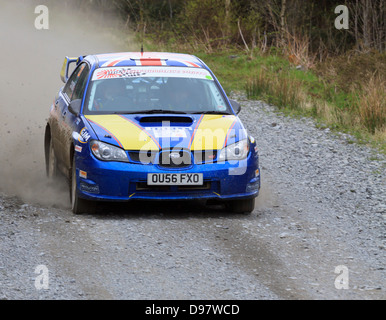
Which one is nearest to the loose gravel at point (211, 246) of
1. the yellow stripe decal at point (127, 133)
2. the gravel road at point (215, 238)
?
the gravel road at point (215, 238)

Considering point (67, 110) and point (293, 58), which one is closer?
point (67, 110)

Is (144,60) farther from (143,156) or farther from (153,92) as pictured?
(143,156)

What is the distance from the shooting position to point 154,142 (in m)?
8.45

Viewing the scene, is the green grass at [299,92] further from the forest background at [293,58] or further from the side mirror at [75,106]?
the side mirror at [75,106]

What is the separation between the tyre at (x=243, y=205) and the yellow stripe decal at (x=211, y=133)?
0.73 meters

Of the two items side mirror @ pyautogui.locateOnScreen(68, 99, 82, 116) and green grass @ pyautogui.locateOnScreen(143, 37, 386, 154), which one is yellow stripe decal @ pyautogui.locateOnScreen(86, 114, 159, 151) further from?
green grass @ pyautogui.locateOnScreen(143, 37, 386, 154)

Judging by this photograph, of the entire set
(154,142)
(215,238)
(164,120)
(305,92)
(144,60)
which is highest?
(144,60)

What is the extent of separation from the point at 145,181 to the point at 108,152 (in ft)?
1.58

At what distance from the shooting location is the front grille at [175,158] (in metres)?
8.40

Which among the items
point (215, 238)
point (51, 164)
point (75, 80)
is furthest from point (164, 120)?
point (51, 164)

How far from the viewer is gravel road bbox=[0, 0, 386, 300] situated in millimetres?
6199

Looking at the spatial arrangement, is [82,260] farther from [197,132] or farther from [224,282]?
[197,132]

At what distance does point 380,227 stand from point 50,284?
390cm

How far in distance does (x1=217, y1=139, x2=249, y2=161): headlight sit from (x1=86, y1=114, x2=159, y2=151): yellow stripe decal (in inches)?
28.1
